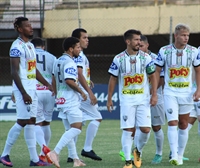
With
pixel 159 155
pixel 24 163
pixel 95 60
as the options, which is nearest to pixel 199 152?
pixel 159 155

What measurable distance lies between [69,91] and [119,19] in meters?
14.2

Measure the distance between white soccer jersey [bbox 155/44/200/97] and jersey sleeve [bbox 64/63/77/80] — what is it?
5.04 feet

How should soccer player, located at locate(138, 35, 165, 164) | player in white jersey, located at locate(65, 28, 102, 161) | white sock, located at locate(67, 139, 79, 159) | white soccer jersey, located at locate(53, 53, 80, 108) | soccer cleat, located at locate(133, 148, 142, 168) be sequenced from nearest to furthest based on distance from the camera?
1. soccer cleat, located at locate(133, 148, 142, 168)
2. white soccer jersey, located at locate(53, 53, 80, 108)
3. white sock, located at locate(67, 139, 79, 159)
4. soccer player, located at locate(138, 35, 165, 164)
5. player in white jersey, located at locate(65, 28, 102, 161)

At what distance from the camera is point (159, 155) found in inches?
412

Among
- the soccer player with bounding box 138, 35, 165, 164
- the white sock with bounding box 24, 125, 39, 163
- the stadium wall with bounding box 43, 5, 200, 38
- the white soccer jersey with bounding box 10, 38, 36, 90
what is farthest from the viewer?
the stadium wall with bounding box 43, 5, 200, 38

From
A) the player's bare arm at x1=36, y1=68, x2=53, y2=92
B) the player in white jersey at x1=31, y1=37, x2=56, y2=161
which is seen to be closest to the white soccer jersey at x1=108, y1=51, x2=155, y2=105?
the player's bare arm at x1=36, y1=68, x2=53, y2=92

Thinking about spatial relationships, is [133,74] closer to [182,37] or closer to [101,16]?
[182,37]

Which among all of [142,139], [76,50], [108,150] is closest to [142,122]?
[142,139]

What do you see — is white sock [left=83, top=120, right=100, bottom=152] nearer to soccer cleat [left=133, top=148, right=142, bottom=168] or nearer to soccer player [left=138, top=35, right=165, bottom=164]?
soccer player [left=138, top=35, right=165, bottom=164]

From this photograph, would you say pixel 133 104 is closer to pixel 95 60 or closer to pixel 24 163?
pixel 24 163

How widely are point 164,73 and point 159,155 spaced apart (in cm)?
134

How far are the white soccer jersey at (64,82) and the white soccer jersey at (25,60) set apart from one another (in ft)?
1.29

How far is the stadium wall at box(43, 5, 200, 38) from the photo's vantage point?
23516 mm

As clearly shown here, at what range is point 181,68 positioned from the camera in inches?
398
